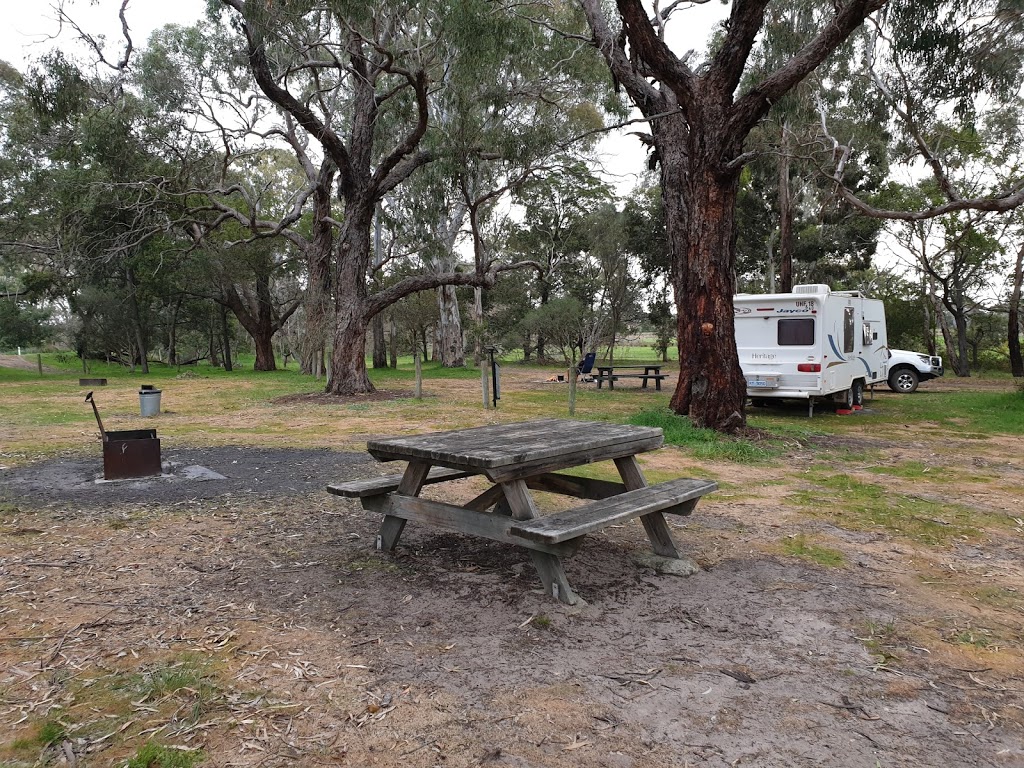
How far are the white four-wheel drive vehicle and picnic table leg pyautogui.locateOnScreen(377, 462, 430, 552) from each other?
17.2 metres

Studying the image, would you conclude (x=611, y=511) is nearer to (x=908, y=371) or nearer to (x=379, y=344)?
(x=908, y=371)

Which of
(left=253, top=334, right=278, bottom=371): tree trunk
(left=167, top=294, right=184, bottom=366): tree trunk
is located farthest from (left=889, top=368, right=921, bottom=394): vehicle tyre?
(left=167, top=294, right=184, bottom=366): tree trunk

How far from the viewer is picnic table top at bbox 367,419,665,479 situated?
349 cm

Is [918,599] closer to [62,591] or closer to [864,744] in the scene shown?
[864,744]

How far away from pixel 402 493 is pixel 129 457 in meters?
3.97

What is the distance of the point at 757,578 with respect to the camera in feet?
13.1

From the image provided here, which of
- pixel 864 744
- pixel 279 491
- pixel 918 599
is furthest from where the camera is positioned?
pixel 279 491

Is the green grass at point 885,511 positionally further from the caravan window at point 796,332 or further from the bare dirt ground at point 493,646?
the caravan window at point 796,332

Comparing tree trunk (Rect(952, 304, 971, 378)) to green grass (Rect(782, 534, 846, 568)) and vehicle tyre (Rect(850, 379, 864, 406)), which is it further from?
green grass (Rect(782, 534, 846, 568))

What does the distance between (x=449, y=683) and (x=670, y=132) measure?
34.4ft

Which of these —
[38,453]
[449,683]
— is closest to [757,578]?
[449,683]

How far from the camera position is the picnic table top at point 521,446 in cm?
349

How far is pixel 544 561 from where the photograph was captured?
141 inches

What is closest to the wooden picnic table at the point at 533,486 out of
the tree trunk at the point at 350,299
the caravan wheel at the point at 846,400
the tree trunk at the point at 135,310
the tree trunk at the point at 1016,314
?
the caravan wheel at the point at 846,400
